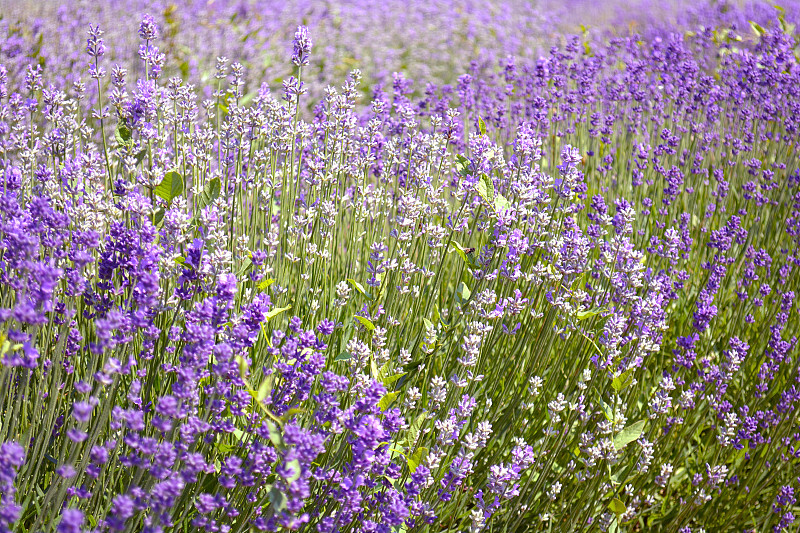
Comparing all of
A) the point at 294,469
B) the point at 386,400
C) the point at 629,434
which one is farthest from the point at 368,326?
the point at 629,434

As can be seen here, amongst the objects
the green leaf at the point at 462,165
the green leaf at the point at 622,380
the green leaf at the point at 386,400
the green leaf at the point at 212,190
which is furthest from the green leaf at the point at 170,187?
the green leaf at the point at 622,380

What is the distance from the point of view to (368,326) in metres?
1.89

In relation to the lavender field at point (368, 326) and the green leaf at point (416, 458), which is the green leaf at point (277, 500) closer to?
the lavender field at point (368, 326)

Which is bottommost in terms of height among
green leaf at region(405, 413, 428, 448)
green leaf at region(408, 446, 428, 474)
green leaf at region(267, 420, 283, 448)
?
green leaf at region(405, 413, 428, 448)

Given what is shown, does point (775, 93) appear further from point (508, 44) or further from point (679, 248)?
point (508, 44)

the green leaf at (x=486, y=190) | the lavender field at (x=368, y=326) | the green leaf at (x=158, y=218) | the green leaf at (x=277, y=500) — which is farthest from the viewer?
the green leaf at (x=486, y=190)

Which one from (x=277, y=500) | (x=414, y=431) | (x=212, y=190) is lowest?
(x=414, y=431)

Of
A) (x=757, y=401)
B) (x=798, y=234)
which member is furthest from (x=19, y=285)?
(x=798, y=234)

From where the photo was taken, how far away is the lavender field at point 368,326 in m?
1.51

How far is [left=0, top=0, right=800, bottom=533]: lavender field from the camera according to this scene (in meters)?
1.51

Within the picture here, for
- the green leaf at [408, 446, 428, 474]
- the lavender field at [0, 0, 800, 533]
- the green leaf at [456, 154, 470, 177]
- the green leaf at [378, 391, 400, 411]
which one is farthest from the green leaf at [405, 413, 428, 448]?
the green leaf at [456, 154, 470, 177]

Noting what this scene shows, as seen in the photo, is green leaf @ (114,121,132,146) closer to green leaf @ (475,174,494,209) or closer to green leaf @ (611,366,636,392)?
green leaf @ (475,174,494,209)

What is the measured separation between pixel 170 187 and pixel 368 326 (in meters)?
0.69

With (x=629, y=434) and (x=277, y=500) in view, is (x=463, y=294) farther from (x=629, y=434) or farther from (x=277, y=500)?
(x=277, y=500)
